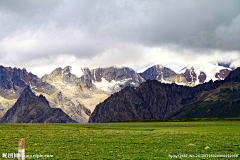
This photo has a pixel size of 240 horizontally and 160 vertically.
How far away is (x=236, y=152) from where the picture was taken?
2959 centimetres

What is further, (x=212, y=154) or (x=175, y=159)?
(x=212, y=154)

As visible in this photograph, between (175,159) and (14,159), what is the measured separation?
17201 mm

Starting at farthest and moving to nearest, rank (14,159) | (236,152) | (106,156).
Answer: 1. (236,152)
2. (106,156)
3. (14,159)

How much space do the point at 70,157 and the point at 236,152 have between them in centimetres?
2004

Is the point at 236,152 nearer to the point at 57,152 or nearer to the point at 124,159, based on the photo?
the point at 124,159

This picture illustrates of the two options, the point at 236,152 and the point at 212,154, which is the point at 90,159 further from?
the point at 236,152

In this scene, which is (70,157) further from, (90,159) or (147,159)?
(147,159)

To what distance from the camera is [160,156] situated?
27.9 metres

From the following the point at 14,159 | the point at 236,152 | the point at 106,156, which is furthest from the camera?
the point at 236,152

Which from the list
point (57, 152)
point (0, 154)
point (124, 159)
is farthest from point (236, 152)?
point (0, 154)

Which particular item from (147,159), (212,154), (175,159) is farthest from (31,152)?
(212,154)

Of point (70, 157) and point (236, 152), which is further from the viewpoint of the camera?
point (236, 152)

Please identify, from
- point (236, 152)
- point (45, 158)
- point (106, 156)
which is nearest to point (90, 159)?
point (106, 156)

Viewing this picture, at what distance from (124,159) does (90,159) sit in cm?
365
